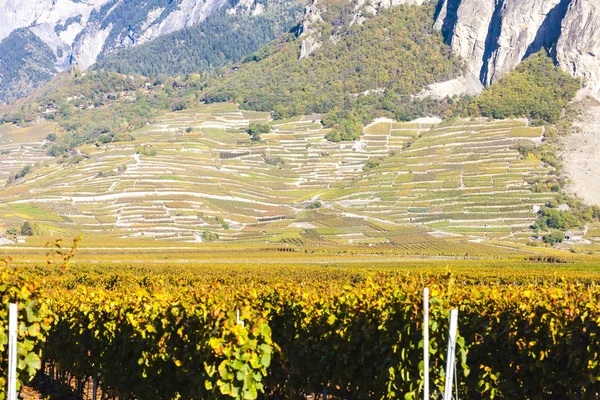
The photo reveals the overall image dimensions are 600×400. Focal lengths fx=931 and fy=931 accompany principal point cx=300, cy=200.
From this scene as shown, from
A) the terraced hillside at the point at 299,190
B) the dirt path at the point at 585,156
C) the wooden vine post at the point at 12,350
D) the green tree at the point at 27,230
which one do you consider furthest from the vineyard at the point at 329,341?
the dirt path at the point at 585,156

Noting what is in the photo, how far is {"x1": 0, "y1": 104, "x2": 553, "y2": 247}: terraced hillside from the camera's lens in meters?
132

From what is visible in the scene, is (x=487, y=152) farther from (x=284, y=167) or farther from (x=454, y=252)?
(x=454, y=252)

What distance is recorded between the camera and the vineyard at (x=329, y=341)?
14.4 metres

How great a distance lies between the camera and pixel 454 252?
364 ft

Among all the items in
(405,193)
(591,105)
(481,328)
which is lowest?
(481,328)

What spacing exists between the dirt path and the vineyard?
139173mm

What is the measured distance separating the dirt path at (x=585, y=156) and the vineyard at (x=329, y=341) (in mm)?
139173

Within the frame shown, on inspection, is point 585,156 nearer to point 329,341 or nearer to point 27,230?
point 27,230

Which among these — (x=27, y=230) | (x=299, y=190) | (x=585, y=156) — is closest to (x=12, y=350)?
(x=27, y=230)

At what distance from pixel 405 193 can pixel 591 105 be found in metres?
69.3

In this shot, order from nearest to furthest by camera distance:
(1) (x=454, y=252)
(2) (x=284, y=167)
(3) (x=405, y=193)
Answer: (1) (x=454, y=252) < (3) (x=405, y=193) < (2) (x=284, y=167)

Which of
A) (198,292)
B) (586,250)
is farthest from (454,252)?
(198,292)

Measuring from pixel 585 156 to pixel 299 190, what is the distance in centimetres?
5239

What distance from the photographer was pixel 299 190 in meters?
164
